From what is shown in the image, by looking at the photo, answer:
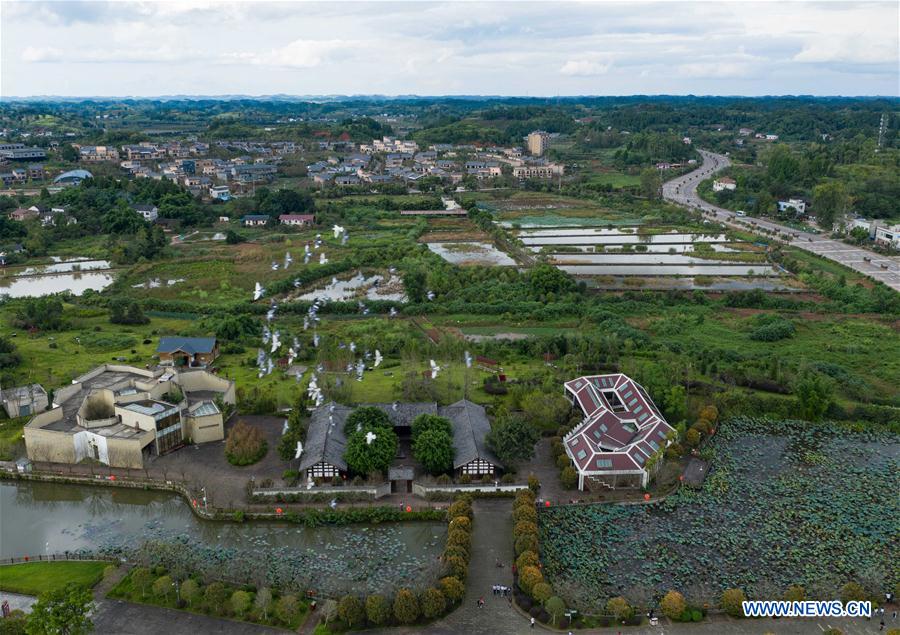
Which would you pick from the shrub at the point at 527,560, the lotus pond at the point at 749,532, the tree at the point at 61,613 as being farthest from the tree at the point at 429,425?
the tree at the point at 61,613

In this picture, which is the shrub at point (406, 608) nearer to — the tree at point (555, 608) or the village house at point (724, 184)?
the tree at point (555, 608)

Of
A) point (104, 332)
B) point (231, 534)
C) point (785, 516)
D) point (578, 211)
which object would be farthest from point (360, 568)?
point (578, 211)

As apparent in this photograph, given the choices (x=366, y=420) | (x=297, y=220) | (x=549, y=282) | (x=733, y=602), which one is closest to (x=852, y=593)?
(x=733, y=602)

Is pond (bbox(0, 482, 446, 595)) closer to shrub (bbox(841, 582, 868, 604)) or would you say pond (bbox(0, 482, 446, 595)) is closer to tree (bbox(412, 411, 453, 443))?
tree (bbox(412, 411, 453, 443))

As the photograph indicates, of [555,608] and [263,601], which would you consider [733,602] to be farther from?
[263,601]

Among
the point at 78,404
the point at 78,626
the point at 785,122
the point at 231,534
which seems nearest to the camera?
the point at 78,626

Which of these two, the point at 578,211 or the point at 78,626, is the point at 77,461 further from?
the point at 578,211
